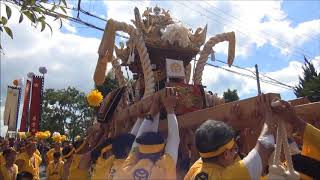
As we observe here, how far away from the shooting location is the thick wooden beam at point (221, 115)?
2.74 metres

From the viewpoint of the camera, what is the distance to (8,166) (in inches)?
272

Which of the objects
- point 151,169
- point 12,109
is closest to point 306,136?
point 151,169

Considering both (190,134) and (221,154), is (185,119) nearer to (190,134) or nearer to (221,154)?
(190,134)

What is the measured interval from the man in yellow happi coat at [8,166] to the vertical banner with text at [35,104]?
1057 centimetres

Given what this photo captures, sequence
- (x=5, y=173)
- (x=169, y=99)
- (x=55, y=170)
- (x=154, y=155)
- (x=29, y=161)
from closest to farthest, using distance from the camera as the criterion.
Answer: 1. (x=154, y=155)
2. (x=169, y=99)
3. (x=5, y=173)
4. (x=29, y=161)
5. (x=55, y=170)

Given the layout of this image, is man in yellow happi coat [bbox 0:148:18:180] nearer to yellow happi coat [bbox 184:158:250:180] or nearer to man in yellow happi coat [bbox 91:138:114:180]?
man in yellow happi coat [bbox 91:138:114:180]

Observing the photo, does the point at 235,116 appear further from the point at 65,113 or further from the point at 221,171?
the point at 65,113

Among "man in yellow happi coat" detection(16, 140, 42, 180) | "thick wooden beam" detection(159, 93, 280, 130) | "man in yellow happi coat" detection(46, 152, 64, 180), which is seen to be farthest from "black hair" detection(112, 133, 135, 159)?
"man in yellow happi coat" detection(46, 152, 64, 180)

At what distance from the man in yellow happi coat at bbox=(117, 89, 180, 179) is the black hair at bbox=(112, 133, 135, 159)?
22 centimetres

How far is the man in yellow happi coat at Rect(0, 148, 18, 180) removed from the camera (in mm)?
6785

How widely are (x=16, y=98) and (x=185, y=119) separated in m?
16.0

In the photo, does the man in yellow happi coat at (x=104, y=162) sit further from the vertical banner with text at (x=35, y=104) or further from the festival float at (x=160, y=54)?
the vertical banner with text at (x=35, y=104)

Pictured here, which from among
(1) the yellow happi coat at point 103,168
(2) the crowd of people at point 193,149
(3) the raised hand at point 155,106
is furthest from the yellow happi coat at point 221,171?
(1) the yellow happi coat at point 103,168

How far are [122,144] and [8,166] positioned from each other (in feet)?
14.3
